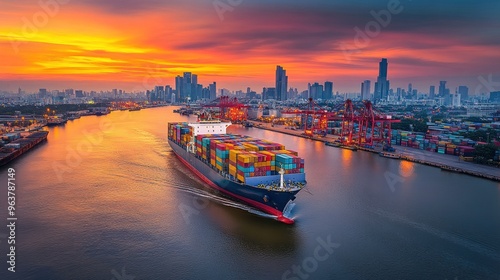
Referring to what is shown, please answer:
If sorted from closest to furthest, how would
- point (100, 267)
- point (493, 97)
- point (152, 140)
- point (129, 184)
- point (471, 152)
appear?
point (100, 267)
point (129, 184)
point (471, 152)
point (152, 140)
point (493, 97)

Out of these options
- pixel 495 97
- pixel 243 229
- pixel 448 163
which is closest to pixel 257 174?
pixel 243 229

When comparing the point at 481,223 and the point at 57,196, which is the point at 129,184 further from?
the point at 481,223

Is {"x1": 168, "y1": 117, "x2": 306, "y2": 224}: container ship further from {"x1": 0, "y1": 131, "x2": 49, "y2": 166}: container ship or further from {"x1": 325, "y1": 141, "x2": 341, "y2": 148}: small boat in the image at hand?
{"x1": 325, "y1": 141, "x2": 341, "y2": 148}: small boat

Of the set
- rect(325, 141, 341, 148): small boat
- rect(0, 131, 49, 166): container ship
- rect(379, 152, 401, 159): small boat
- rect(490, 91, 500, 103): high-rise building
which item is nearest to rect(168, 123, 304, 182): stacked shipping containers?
rect(379, 152, 401, 159): small boat

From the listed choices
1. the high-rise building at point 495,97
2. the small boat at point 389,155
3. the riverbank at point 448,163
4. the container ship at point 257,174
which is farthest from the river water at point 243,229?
the high-rise building at point 495,97

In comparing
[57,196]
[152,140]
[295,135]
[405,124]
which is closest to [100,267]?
[57,196]

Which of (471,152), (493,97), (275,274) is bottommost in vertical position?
(275,274)
